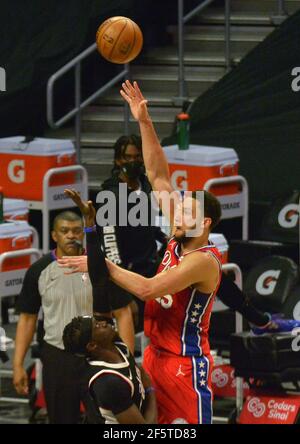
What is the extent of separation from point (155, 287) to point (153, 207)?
3.26 meters

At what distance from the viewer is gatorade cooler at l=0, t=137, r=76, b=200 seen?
535 inches

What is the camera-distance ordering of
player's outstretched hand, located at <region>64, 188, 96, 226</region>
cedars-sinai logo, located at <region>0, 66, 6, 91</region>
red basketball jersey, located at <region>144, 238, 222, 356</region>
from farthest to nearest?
1. cedars-sinai logo, located at <region>0, 66, 6, 91</region>
2. red basketball jersey, located at <region>144, 238, 222, 356</region>
3. player's outstretched hand, located at <region>64, 188, 96, 226</region>

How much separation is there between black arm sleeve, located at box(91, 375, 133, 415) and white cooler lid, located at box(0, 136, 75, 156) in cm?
513

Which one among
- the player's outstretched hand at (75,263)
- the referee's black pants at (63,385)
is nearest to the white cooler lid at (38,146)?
the referee's black pants at (63,385)

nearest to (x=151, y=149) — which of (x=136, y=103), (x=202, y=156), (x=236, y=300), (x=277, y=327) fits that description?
(x=136, y=103)

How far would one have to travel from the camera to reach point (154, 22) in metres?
15.4

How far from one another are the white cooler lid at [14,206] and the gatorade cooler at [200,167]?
1230mm

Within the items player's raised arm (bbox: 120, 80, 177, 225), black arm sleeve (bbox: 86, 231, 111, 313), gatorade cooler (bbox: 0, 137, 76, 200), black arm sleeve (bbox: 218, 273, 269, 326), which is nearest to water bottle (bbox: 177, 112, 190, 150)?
gatorade cooler (bbox: 0, 137, 76, 200)

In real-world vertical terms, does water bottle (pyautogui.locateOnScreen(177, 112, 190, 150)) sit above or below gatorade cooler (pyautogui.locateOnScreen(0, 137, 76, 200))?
above

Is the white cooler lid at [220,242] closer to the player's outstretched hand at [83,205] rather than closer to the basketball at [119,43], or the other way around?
the basketball at [119,43]

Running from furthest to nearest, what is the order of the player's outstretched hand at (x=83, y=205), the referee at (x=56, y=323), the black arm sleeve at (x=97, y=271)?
the referee at (x=56, y=323) < the black arm sleeve at (x=97, y=271) < the player's outstretched hand at (x=83, y=205)

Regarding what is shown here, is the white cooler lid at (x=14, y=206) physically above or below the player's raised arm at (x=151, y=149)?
below

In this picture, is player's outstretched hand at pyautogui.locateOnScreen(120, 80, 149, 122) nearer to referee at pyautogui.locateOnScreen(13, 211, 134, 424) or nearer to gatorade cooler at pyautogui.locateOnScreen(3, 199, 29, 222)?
referee at pyautogui.locateOnScreen(13, 211, 134, 424)

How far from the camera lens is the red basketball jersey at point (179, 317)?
926cm
